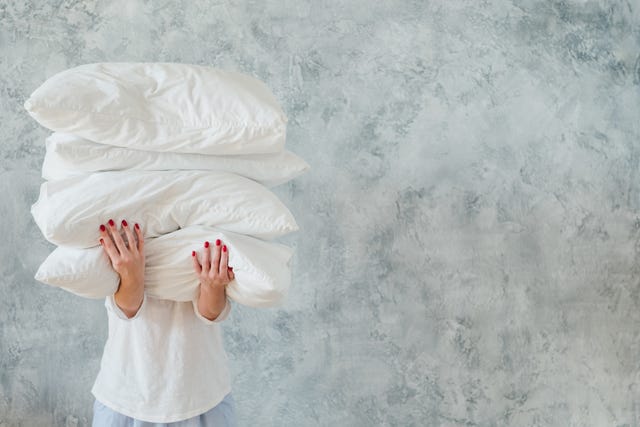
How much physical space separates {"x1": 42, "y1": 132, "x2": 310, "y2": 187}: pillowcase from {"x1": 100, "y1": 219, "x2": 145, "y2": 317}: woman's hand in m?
0.12

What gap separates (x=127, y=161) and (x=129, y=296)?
272 mm

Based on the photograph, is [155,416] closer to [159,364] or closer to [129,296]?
[159,364]

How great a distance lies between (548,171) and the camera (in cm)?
230

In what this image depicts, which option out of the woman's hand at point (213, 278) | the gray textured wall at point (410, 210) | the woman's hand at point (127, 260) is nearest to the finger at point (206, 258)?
the woman's hand at point (213, 278)

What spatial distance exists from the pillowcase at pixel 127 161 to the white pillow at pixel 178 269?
5.4 inches

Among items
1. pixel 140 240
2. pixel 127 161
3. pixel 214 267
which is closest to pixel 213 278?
pixel 214 267

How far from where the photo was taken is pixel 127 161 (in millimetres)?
1544

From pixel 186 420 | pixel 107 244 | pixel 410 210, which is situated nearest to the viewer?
pixel 107 244

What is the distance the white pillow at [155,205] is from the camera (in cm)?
146

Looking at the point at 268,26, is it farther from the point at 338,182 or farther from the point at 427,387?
the point at 427,387

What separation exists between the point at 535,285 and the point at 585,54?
0.71 meters

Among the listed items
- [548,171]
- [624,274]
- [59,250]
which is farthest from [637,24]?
[59,250]

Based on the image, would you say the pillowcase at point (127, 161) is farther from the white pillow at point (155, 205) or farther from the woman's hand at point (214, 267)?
the woman's hand at point (214, 267)

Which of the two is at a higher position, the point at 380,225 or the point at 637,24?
the point at 637,24
